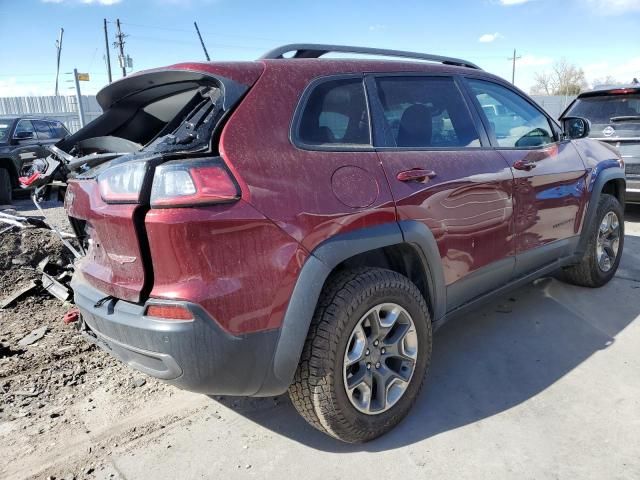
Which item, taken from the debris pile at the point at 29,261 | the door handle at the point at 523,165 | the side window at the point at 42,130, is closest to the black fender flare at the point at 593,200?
the door handle at the point at 523,165

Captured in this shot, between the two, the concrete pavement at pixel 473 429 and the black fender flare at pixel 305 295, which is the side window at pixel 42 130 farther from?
the black fender flare at pixel 305 295

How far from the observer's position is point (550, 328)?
12.2ft

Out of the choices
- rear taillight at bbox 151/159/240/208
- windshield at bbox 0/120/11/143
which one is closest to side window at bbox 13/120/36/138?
windshield at bbox 0/120/11/143

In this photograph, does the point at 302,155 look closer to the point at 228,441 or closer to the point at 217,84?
the point at 217,84

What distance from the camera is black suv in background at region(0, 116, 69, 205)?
9.95 m

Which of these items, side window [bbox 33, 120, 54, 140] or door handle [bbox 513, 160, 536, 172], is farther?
side window [bbox 33, 120, 54, 140]

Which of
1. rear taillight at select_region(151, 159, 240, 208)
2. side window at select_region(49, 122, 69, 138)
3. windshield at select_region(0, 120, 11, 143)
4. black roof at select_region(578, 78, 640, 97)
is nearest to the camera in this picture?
rear taillight at select_region(151, 159, 240, 208)

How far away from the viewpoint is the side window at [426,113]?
2.71 m

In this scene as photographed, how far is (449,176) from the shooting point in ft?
9.06

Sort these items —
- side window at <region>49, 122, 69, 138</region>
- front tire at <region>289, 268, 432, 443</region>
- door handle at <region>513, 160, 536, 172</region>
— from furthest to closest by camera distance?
side window at <region>49, 122, 69, 138</region>
door handle at <region>513, 160, 536, 172</region>
front tire at <region>289, 268, 432, 443</region>

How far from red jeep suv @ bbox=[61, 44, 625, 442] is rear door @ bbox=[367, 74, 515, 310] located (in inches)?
0.5

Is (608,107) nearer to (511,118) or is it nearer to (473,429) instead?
(511,118)

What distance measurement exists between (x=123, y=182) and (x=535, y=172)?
2.65m

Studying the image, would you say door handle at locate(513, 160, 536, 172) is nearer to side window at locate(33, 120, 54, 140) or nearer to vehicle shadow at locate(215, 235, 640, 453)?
vehicle shadow at locate(215, 235, 640, 453)
